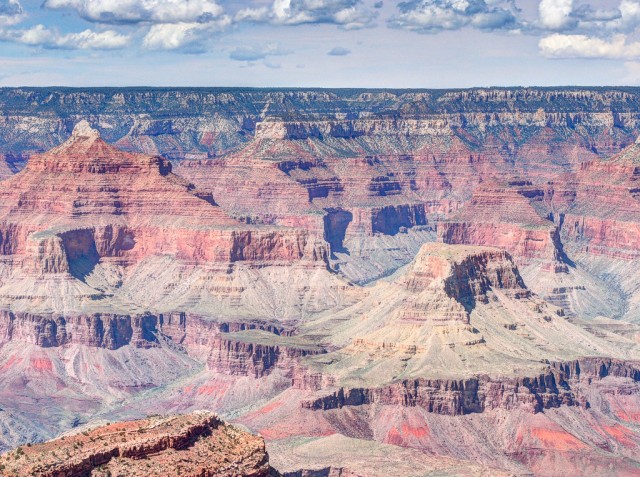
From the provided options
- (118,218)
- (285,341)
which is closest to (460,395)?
(285,341)

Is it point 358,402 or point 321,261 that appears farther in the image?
point 321,261

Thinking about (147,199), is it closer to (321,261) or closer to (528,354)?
(321,261)

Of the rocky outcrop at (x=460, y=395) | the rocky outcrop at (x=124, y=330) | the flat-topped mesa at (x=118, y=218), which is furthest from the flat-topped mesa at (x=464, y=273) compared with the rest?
the flat-topped mesa at (x=118, y=218)

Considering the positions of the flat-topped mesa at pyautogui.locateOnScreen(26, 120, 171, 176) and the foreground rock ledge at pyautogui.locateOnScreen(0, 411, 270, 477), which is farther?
the flat-topped mesa at pyautogui.locateOnScreen(26, 120, 171, 176)

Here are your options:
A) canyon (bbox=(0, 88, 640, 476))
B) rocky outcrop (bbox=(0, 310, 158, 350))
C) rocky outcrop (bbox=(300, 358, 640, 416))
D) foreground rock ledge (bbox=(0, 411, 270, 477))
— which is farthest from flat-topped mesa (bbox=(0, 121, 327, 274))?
foreground rock ledge (bbox=(0, 411, 270, 477))

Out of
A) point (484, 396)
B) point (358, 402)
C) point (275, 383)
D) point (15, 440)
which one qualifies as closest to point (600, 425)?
point (484, 396)

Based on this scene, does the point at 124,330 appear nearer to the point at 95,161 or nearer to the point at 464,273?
the point at 95,161

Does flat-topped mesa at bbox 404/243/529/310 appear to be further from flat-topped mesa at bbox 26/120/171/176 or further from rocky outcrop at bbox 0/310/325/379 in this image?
flat-topped mesa at bbox 26/120/171/176
